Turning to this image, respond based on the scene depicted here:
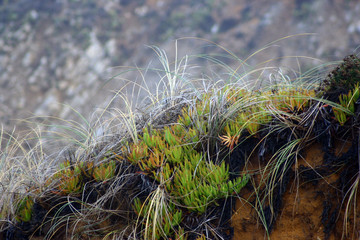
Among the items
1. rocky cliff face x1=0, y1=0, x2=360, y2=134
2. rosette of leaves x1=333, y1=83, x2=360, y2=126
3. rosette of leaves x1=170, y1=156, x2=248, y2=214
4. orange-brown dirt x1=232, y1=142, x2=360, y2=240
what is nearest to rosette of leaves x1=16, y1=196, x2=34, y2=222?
rosette of leaves x1=170, y1=156, x2=248, y2=214

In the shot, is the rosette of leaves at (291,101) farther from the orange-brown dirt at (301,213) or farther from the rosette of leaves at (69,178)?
the rosette of leaves at (69,178)

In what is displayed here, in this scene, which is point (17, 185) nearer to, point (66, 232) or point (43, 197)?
point (43, 197)

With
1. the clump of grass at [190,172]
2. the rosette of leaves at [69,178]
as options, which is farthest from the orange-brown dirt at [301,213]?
the rosette of leaves at [69,178]

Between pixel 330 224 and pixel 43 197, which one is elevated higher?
pixel 43 197

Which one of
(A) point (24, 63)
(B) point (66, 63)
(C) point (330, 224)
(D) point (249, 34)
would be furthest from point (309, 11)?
(C) point (330, 224)

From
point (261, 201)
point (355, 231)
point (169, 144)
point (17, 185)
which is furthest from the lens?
point (17, 185)

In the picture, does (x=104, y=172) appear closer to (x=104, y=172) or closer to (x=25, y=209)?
(x=104, y=172)

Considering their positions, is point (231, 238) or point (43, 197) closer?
point (231, 238)
